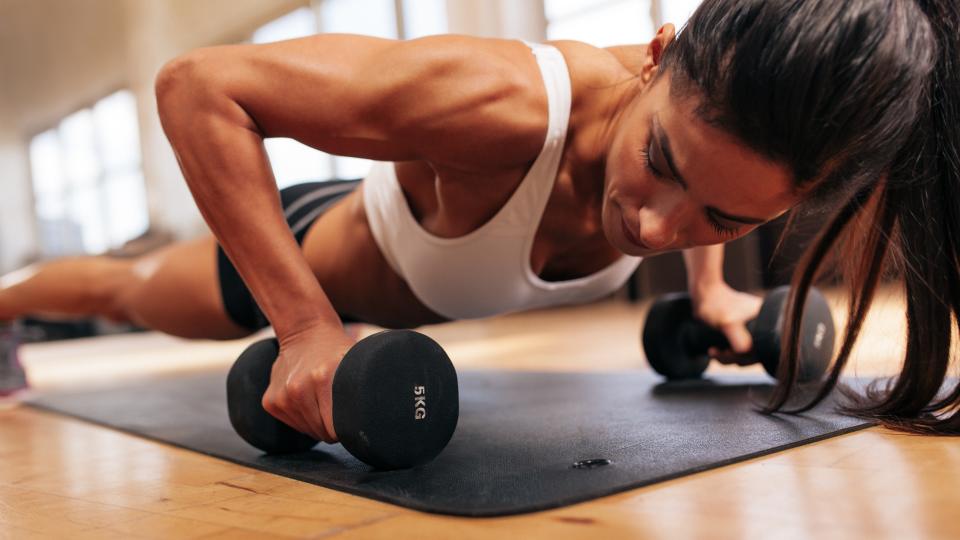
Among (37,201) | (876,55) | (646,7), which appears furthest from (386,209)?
(37,201)

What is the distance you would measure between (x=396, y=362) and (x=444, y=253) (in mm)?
458

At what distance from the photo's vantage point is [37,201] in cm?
939

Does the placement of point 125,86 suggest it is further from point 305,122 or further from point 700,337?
point 305,122

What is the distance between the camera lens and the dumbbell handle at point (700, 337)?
1.51 m

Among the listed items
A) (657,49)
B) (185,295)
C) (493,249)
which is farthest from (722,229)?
(185,295)

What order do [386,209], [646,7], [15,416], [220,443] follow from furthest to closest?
[646,7] < [15,416] < [386,209] < [220,443]

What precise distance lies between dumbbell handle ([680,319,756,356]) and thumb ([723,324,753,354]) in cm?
1

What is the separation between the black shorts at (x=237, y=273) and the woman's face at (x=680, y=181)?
0.76m

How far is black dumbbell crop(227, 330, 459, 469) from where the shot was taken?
859 millimetres

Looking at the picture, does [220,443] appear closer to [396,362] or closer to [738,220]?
[396,362]

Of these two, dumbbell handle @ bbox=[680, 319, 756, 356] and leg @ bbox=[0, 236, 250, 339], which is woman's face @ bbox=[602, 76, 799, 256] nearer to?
dumbbell handle @ bbox=[680, 319, 756, 356]

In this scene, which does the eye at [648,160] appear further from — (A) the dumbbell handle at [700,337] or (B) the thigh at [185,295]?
(B) the thigh at [185,295]

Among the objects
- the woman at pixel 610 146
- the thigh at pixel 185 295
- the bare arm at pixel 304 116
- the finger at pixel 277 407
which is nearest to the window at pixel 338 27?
the thigh at pixel 185 295

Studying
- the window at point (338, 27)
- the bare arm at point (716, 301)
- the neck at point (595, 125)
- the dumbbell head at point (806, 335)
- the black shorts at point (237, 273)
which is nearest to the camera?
the neck at point (595, 125)
